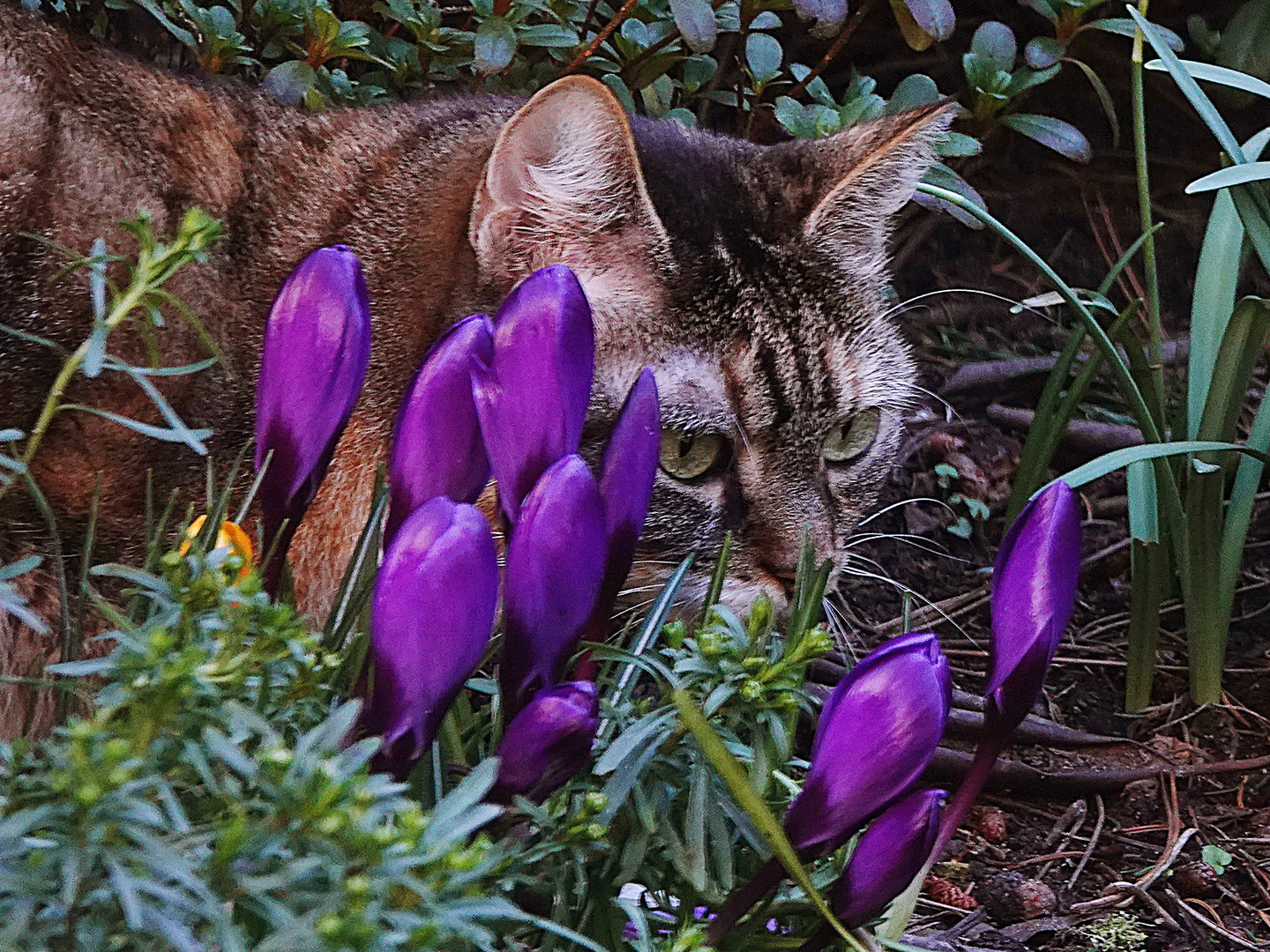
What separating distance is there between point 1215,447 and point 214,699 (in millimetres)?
1443

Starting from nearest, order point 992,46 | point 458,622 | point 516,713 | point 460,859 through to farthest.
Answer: point 460,859, point 458,622, point 516,713, point 992,46

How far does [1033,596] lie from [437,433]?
34 cm

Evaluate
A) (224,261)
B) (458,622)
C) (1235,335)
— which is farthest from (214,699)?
(1235,335)

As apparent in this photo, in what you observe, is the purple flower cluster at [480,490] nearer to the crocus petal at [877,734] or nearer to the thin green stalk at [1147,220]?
the crocus petal at [877,734]

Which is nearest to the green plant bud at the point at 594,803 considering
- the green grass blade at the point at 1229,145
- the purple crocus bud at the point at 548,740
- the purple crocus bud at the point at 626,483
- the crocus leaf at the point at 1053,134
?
the purple crocus bud at the point at 548,740

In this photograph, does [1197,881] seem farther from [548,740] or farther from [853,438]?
[548,740]

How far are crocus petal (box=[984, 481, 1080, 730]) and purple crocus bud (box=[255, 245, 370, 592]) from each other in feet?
1.27

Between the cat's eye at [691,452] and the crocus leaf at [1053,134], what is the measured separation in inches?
38.0

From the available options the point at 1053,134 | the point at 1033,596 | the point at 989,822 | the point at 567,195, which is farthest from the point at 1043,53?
the point at 1033,596

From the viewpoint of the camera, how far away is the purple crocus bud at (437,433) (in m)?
0.73

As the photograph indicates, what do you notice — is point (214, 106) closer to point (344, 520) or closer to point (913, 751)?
point (344, 520)

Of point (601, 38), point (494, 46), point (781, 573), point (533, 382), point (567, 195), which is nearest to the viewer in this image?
point (533, 382)

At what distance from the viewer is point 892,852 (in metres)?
0.70

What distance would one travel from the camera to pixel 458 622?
619mm
